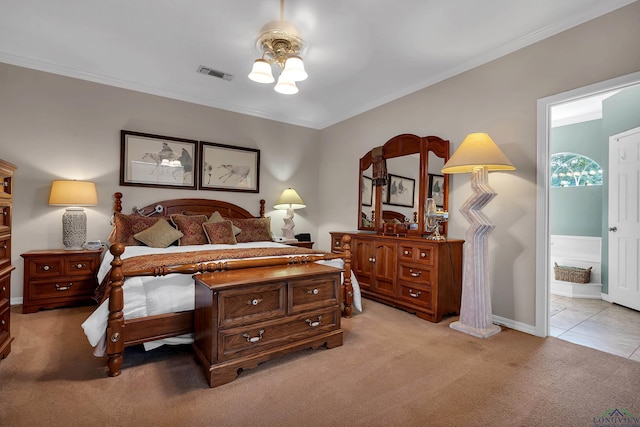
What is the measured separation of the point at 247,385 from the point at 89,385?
3.13ft

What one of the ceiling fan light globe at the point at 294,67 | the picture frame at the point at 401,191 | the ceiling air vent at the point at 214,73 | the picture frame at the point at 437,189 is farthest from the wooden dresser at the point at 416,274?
the ceiling air vent at the point at 214,73

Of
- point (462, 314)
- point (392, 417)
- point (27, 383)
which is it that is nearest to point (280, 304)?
point (392, 417)

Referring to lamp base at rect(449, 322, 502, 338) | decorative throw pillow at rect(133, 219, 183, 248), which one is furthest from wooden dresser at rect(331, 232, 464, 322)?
decorative throw pillow at rect(133, 219, 183, 248)

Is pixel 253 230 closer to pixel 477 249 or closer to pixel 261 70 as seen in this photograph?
pixel 261 70

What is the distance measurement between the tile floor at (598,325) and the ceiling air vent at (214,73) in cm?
437

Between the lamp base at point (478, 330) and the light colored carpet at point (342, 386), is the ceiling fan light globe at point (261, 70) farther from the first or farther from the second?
the lamp base at point (478, 330)

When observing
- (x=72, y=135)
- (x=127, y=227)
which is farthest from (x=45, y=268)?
(x=72, y=135)

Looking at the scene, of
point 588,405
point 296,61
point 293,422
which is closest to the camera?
point 293,422

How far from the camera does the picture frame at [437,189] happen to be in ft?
11.8

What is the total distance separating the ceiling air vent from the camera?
3.64m

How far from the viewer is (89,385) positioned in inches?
75.2

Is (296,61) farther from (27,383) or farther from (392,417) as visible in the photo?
(27,383)

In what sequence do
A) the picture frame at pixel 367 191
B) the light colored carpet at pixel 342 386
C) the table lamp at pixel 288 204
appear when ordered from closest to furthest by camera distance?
1. the light colored carpet at pixel 342 386
2. the picture frame at pixel 367 191
3. the table lamp at pixel 288 204

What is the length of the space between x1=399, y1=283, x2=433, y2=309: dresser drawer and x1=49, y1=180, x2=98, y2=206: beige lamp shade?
3.61m
